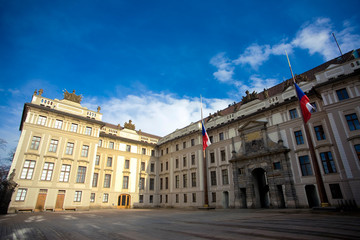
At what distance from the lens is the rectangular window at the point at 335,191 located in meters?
19.9

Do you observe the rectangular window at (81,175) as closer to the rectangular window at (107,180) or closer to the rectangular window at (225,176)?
the rectangular window at (107,180)

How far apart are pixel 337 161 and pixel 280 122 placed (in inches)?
308

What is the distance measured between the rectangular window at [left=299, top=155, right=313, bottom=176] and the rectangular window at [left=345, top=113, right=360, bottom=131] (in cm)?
554

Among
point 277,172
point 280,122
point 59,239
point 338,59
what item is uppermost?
point 338,59

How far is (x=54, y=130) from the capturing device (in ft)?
Answer: 104

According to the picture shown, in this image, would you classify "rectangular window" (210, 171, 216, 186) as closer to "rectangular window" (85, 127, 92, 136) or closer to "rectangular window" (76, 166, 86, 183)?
"rectangular window" (76, 166, 86, 183)

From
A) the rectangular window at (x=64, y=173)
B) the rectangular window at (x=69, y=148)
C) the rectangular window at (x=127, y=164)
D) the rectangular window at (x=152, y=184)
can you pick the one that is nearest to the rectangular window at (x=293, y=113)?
the rectangular window at (x=152, y=184)

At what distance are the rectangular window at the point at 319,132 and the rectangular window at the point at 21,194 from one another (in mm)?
39309

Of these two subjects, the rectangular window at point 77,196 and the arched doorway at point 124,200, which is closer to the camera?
the rectangular window at point 77,196

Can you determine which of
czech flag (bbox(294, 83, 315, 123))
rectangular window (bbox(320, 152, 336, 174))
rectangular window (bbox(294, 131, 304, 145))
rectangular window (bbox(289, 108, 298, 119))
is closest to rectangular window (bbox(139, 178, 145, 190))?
rectangular window (bbox(294, 131, 304, 145))

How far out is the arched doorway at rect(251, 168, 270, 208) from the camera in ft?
90.4

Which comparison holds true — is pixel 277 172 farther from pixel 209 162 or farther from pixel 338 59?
pixel 338 59

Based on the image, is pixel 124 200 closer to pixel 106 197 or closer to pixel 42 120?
pixel 106 197

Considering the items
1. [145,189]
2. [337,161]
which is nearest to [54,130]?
[145,189]
